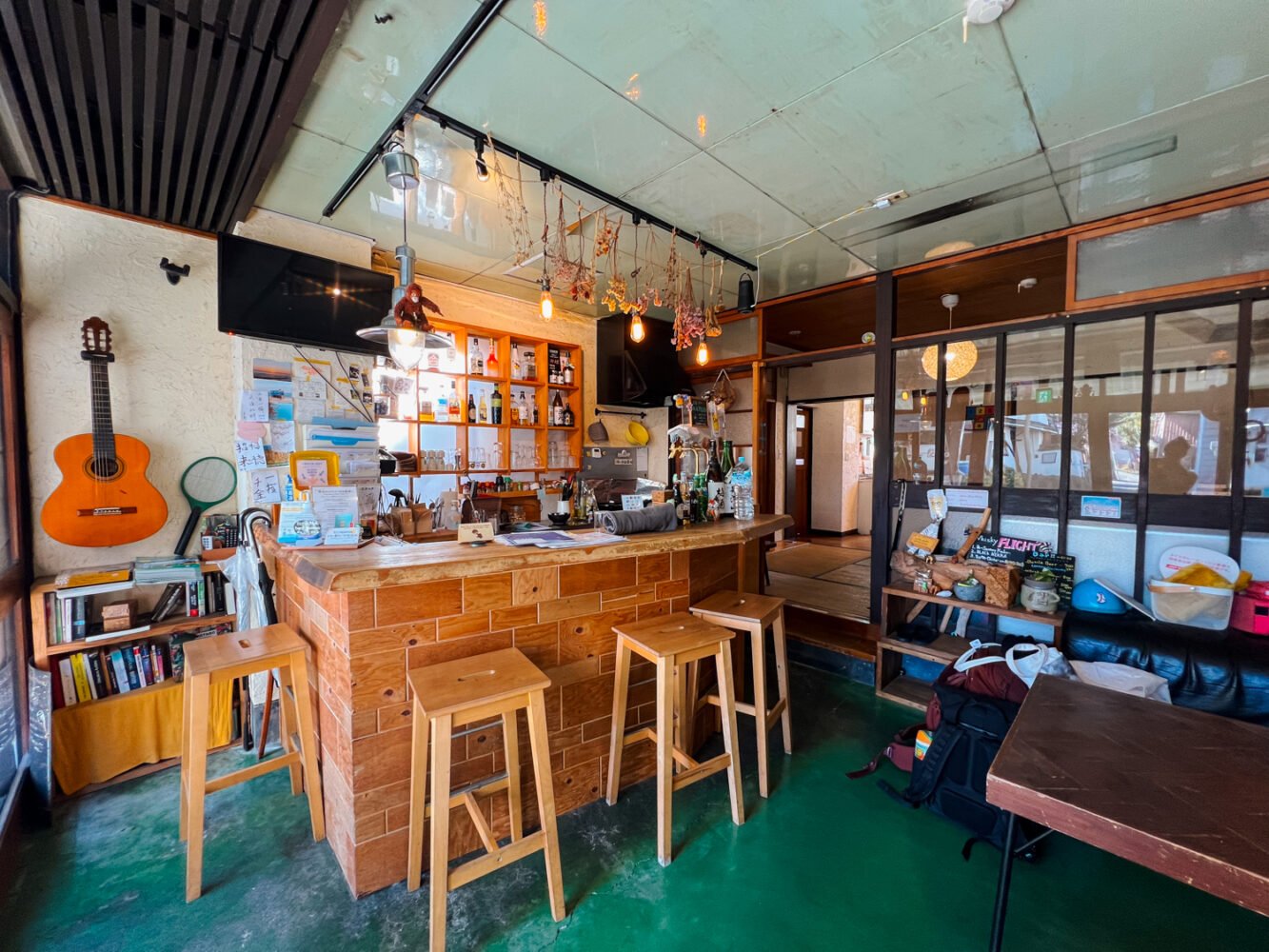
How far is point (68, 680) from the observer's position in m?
2.24

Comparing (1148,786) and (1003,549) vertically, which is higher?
(1003,549)

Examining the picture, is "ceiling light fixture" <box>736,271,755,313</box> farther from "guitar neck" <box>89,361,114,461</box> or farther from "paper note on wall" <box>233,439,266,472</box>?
"guitar neck" <box>89,361,114,461</box>

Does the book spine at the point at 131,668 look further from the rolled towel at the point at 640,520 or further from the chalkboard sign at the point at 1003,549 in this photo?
the chalkboard sign at the point at 1003,549

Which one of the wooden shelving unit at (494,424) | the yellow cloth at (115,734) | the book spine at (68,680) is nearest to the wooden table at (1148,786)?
the yellow cloth at (115,734)

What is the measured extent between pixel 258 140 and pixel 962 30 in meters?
2.56

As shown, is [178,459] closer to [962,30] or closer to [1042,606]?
[962,30]

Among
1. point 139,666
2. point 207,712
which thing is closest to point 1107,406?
point 207,712

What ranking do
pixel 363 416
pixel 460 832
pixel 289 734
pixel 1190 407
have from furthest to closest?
1. pixel 363 416
2. pixel 1190 407
3. pixel 289 734
4. pixel 460 832

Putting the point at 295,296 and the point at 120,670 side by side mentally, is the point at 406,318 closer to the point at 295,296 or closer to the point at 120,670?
the point at 295,296

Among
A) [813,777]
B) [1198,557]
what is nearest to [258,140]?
[813,777]

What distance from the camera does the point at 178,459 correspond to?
268 centimetres

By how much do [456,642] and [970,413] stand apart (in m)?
3.36

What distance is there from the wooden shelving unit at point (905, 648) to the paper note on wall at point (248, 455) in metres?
3.81

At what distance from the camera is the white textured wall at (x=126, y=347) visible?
2.35 metres
